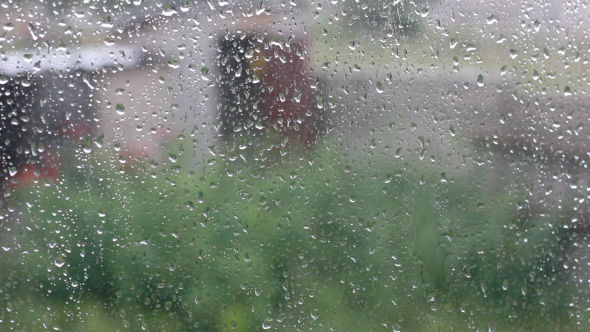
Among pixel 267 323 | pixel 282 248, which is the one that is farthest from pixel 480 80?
pixel 267 323

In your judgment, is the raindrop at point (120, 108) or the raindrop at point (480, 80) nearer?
the raindrop at point (120, 108)

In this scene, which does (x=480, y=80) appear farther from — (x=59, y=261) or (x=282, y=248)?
(x=59, y=261)

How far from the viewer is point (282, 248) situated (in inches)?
37.1

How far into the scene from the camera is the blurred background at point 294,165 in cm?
85

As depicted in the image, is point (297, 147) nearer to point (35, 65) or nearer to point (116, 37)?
point (116, 37)

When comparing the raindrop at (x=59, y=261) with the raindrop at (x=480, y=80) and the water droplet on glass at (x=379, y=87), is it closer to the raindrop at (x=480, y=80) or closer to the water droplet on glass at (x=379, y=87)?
the water droplet on glass at (x=379, y=87)

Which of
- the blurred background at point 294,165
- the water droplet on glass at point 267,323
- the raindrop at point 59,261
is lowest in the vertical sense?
the water droplet on glass at point 267,323

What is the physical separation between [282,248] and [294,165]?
18 centimetres

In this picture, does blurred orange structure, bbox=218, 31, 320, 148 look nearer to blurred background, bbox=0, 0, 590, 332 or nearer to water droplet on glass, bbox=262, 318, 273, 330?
blurred background, bbox=0, 0, 590, 332

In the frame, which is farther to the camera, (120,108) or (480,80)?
(480,80)

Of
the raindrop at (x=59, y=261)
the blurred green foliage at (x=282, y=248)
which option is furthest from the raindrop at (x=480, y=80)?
the raindrop at (x=59, y=261)

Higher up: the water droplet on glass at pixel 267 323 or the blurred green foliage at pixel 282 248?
the blurred green foliage at pixel 282 248

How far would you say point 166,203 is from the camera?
0.89 meters

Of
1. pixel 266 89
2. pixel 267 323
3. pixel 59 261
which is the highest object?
Result: pixel 266 89
